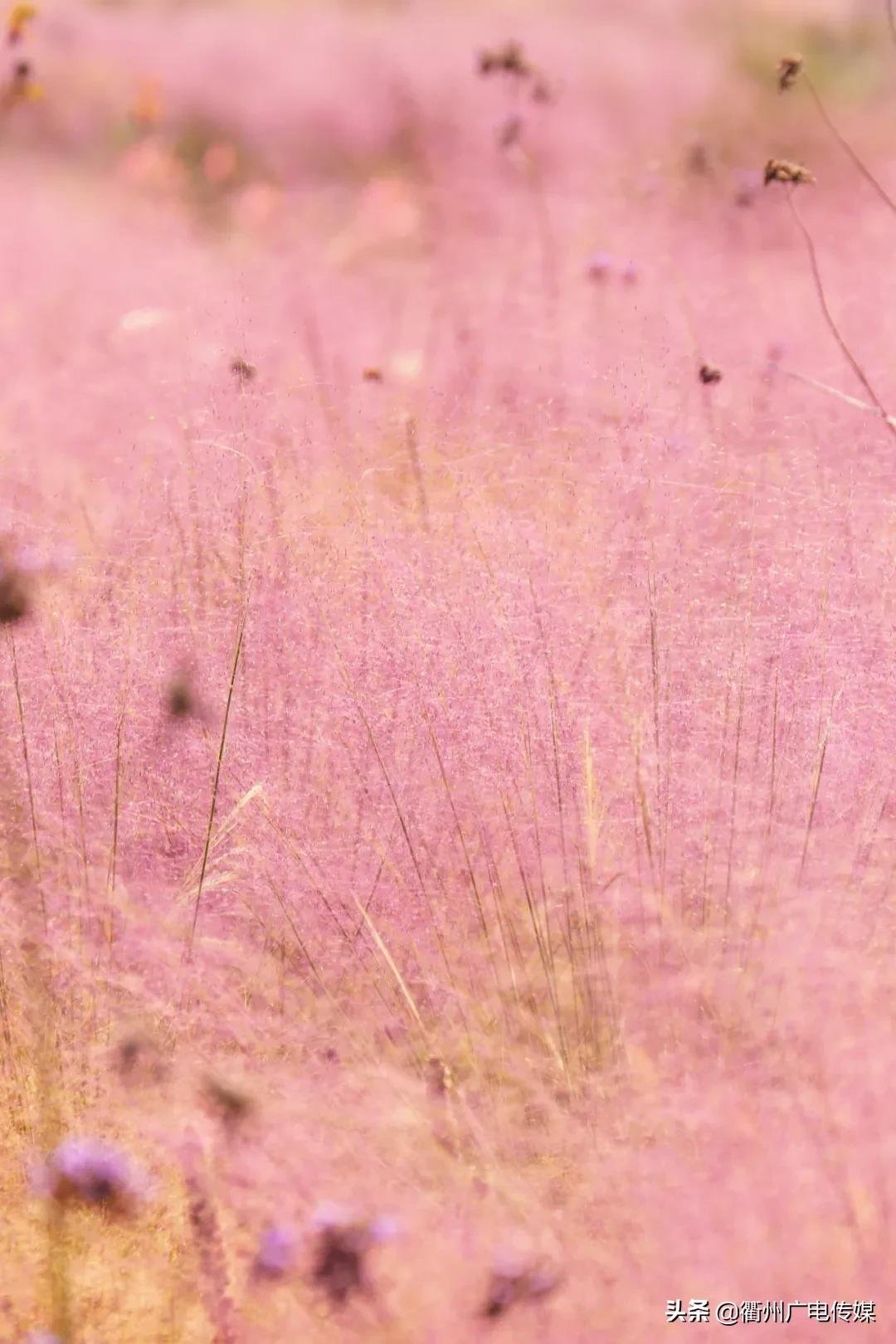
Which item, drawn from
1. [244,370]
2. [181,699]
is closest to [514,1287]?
[181,699]

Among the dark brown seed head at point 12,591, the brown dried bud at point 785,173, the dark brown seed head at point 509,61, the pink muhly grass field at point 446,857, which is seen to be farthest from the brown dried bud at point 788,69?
the dark brown seed head at point 12,591

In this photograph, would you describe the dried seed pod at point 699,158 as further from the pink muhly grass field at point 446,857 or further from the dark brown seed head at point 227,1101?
the dark brown seed head at point 227,1101

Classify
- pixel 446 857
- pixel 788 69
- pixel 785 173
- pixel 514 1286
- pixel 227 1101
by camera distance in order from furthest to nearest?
pixel 788 69 < pixel 785 173 < pixel 446 857 < pixel 227 1101 < pixel 514 1286

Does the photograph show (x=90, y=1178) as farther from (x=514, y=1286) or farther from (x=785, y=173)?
(x=785, y=173)

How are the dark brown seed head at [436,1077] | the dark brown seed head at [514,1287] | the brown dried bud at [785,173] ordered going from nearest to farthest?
the dark brown seed head at [514,1287], the dark brown seed head at [436,1077], the brown dried bud at [785,173]

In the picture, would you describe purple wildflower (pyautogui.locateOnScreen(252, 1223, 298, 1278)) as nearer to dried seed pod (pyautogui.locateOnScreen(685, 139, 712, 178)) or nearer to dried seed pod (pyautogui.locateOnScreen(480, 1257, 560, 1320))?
dried seed pod (pyautogui.locateOnScreen(480, 1257, 560, 1320))

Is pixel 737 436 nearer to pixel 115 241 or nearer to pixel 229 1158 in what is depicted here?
pixel 229 1158

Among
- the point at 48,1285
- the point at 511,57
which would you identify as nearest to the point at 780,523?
the point at 48,1285
